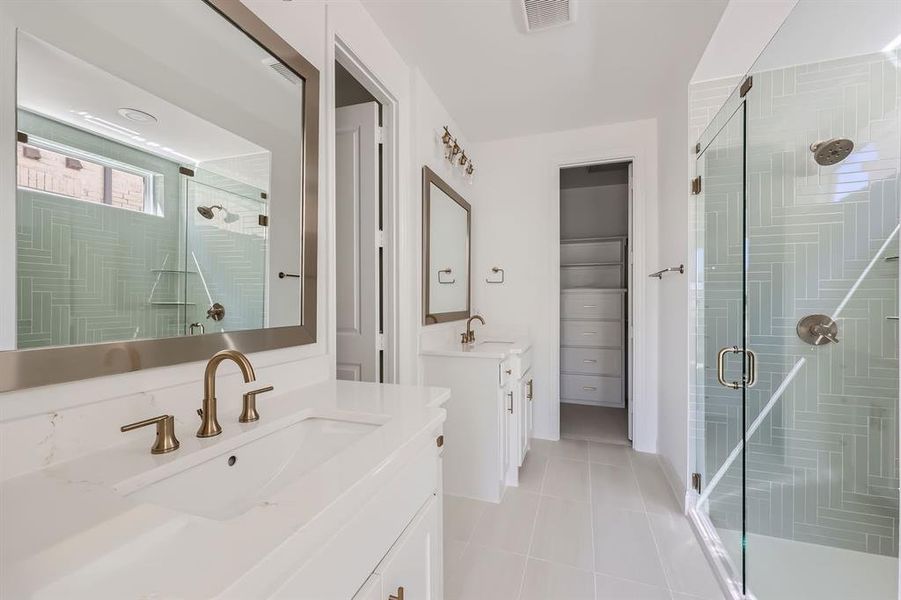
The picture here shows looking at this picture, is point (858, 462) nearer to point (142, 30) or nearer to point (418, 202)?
point (418, 202)

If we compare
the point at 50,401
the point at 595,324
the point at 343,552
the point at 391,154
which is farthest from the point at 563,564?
the point at 595,324

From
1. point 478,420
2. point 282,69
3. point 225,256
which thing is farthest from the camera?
point 478,420

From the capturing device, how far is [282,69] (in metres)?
1.24

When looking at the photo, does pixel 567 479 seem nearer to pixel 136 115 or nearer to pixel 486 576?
pixel 486 576

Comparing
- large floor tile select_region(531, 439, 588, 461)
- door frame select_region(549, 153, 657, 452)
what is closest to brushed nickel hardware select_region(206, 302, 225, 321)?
large floor tile select_region(531, 439, 588, 461)

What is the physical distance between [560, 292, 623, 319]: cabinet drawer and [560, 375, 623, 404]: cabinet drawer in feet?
2.14

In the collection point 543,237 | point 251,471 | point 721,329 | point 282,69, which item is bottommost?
point 251,471

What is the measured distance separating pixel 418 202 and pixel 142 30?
148cm

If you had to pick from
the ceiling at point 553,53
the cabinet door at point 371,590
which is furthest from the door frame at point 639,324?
the cabinet door at point 371,590

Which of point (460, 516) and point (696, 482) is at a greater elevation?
point (696, 482)

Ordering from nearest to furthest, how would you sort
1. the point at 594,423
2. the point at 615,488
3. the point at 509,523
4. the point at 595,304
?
the point at 509,523, the point at 615,488, the point at 594,423, the point at 595,304

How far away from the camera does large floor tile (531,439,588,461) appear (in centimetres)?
278

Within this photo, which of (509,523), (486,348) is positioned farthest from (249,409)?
(486,348)

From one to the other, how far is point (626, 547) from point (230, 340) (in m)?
1.94
